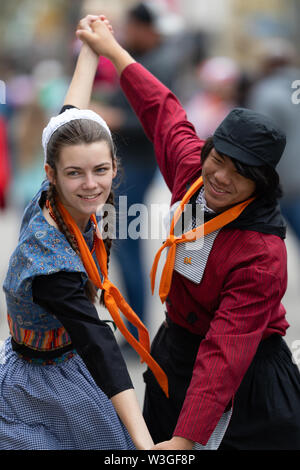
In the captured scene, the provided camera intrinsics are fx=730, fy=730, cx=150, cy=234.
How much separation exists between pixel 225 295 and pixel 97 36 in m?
1.17

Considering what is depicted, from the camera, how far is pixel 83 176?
2.19 m

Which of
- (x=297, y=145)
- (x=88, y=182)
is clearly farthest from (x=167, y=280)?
(x=297, y=145)

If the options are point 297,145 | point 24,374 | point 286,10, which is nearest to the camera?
point 24,374

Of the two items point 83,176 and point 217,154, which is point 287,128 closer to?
point 217,154

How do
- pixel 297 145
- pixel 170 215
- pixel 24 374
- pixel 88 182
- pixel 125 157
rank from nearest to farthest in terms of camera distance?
pixel 88 182
pixel 24 374
pixel 170 215
pixel 125 157
pixel 297 145

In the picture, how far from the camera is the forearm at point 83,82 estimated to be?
2.67 m

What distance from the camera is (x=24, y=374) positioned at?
2.33m

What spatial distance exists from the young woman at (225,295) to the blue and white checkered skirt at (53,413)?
0.78 feet

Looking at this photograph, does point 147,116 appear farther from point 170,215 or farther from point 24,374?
point 24,374

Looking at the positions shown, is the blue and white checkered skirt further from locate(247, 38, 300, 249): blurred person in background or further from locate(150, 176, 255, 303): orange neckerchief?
locate(247, 38, 300, 249): blurred person in background

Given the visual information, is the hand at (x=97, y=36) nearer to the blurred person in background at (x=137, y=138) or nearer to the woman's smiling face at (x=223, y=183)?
the woman's smiling face at (x=223, y=183)

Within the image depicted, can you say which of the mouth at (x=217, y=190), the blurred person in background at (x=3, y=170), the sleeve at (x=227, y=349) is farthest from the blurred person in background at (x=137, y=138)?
the sleeve at (x=227, y=349)

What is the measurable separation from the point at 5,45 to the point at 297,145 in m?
15.1

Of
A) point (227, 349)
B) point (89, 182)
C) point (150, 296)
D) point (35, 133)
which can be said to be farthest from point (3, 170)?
point (227, 349)
